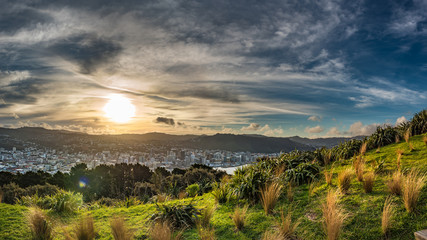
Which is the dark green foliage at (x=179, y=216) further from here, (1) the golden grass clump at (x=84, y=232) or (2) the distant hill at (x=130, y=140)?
(2) the distant hill at (x=130, y=140)

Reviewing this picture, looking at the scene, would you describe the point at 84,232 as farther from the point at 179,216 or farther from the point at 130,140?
the point at 130,140

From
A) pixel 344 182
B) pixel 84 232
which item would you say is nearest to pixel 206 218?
pixel 84 232

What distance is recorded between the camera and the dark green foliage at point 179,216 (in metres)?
5.57

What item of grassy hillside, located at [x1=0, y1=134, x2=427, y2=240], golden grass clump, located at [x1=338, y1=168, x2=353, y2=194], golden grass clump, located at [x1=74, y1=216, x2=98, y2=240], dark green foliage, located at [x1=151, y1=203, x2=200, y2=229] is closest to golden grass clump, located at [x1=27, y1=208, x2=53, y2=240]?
grassy hillside, located at [x1=0, y1=134, x2=427, y2=240]

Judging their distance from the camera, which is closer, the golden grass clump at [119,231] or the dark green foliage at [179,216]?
the golden grass clump at [119,231]

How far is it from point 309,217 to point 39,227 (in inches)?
225

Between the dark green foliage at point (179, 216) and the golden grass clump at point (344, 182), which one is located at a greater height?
the golden grass clump at point (344, 182)

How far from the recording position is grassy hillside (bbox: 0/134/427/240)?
4.11 m

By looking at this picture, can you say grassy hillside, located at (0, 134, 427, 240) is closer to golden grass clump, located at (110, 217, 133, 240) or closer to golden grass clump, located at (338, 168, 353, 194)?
golden grass clump, located at (338, 168, 353, 194)

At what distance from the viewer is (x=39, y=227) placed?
16.5 ft

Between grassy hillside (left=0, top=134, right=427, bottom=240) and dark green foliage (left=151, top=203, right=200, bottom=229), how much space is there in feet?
0.91

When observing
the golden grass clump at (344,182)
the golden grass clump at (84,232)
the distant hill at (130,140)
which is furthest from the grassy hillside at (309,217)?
the distant hill at (130,140)

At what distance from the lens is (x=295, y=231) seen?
4559mm

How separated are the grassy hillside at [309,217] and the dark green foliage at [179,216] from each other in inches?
11.0
